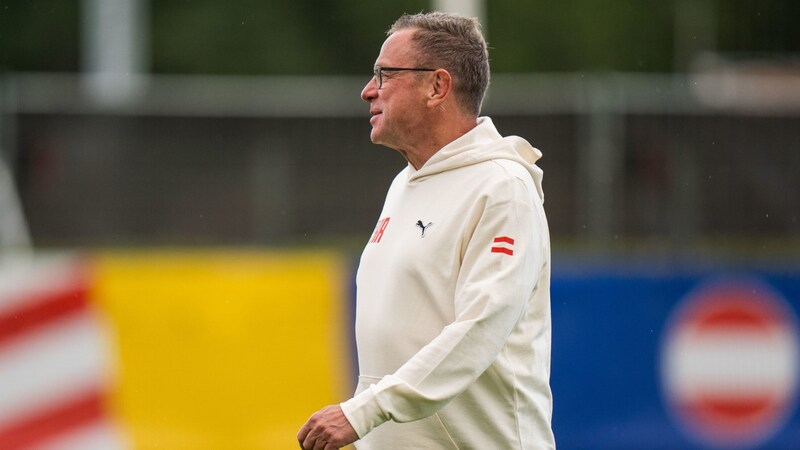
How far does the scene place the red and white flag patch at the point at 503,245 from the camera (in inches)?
153

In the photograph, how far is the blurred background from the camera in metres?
8.05

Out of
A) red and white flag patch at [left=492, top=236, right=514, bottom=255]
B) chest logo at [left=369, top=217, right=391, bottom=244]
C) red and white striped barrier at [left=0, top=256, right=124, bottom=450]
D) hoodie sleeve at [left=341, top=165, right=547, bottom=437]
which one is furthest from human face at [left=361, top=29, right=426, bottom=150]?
red and white striped barrier at [left=0, top=256, right=124, bottom=450]

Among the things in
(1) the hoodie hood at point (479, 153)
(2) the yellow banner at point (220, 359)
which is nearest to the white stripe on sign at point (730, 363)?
(2) the yellow banner at point (220, 359)

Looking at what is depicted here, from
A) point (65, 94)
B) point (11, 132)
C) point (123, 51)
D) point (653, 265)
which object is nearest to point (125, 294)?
point (653, 265)

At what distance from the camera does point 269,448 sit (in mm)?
8094

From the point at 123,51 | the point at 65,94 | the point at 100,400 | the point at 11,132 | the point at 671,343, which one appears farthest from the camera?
the point at 123,51

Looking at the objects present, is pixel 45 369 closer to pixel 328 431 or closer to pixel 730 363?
pixel 730 363

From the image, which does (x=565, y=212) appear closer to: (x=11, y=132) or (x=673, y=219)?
(x=673, y=219)

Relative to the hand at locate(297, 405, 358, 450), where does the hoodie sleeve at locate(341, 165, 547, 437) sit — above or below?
above

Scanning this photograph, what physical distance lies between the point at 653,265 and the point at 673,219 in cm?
364

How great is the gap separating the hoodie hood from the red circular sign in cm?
443

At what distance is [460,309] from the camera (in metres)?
3.87

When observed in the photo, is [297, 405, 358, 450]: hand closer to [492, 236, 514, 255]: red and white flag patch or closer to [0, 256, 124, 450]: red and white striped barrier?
[492, 236, 514, 255]: red and white flag patch

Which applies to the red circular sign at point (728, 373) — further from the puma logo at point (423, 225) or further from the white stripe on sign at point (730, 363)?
the puma logo at point (423, 225)
